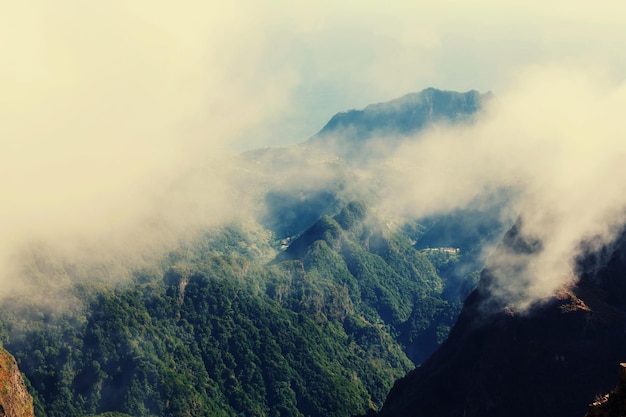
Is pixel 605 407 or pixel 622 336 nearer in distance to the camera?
pixel 605 407

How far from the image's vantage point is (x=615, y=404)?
7544cm

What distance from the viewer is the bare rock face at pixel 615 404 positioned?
244 ft

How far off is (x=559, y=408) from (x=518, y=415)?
43.9 ft

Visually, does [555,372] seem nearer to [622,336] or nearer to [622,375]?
[622,336]

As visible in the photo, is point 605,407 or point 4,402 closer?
point 605,407

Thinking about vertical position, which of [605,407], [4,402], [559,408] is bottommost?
[559,408]

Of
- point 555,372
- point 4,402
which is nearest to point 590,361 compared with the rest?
point 555,372

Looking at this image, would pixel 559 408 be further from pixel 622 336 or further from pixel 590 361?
pixel 622 336

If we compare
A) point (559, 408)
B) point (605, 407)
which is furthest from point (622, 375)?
point (559, 408)

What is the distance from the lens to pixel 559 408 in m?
192

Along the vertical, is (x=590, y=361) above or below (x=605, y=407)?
below

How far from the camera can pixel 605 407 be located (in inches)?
3019

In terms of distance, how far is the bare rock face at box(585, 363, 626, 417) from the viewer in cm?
7425

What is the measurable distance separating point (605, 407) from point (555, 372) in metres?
133
